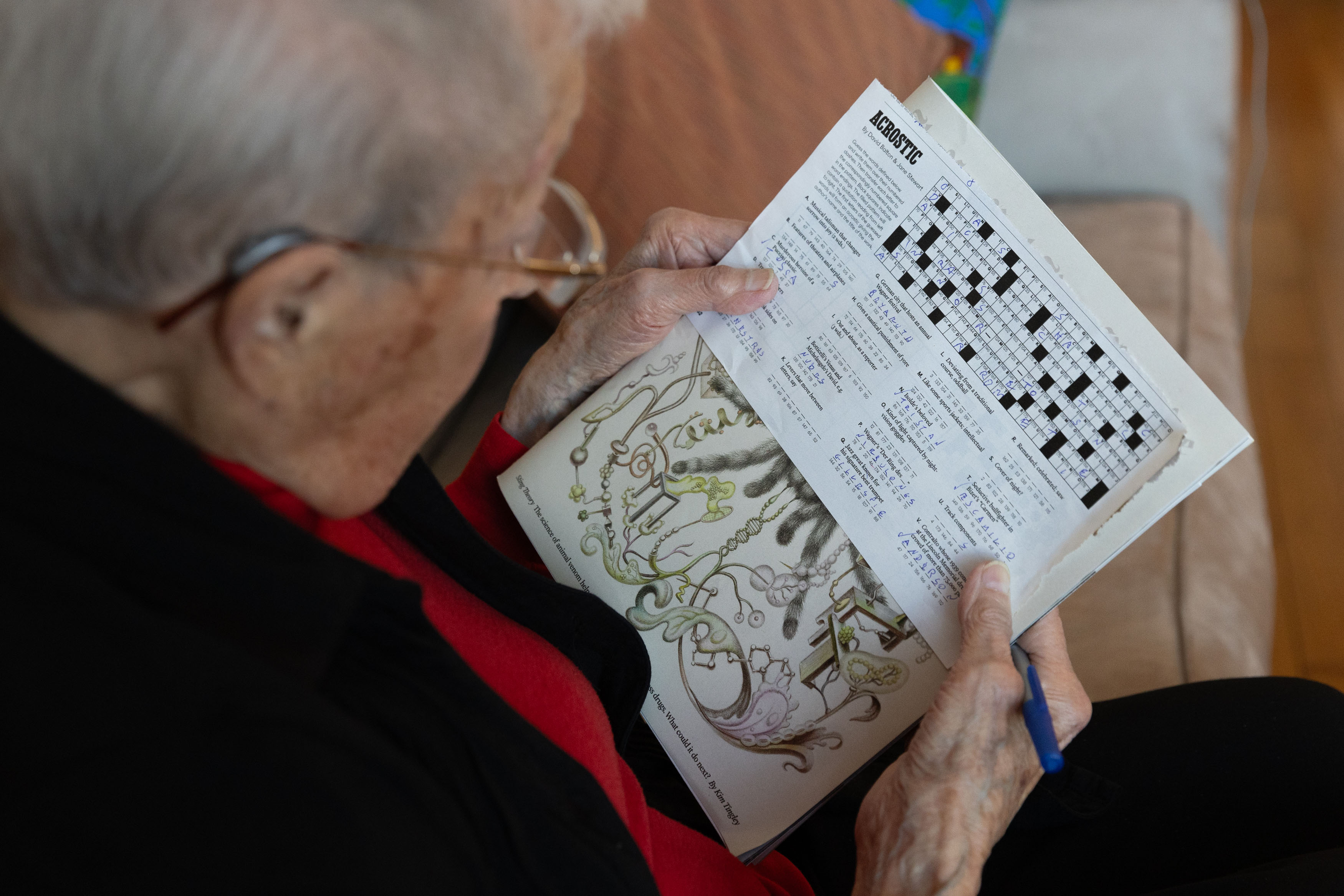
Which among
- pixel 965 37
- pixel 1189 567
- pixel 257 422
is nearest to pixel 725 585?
pixel 257 422

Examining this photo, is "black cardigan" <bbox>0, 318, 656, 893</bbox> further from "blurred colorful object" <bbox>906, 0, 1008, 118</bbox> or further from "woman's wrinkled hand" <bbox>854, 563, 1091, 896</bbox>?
"blurred colorful object" <bbox>906, 0, 1008, 118</bbox>

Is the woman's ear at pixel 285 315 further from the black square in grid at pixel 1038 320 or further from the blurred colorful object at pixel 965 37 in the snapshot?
the blurred colorful object at pixel 965 37

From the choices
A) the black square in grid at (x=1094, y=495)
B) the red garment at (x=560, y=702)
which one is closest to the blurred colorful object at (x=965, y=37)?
the black square in grid at (x=1094, y=495)

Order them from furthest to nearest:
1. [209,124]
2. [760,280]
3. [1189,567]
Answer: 1. [1189,567]
2. [760,280]
3. [209,124]

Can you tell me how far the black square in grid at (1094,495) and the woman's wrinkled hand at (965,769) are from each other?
0.23 feet

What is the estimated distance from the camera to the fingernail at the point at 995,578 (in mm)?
614

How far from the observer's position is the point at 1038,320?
0.62 m

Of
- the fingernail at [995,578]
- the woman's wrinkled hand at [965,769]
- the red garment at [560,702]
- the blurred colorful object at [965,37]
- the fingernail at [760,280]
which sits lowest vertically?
the red garment at [560,702]

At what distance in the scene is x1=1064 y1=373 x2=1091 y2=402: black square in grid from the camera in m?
0.60

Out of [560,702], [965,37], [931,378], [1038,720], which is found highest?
[965,37]

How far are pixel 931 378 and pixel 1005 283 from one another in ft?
0.27

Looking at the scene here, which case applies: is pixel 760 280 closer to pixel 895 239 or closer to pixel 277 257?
pixel 895 239

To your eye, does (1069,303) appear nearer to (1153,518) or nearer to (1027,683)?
(1153,518)

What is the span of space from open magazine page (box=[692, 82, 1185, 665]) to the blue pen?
51 millimetres
